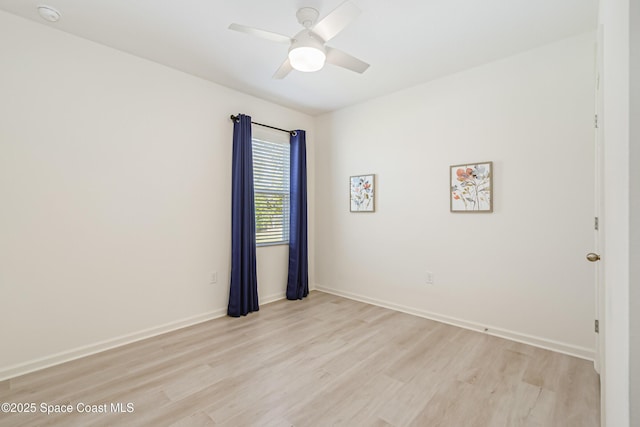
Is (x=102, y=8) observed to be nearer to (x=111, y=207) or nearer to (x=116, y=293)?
(x=111, y=207)

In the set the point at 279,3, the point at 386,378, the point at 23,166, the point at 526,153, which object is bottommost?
the point at 386,378

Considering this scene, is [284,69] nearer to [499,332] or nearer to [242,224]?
[242,224]

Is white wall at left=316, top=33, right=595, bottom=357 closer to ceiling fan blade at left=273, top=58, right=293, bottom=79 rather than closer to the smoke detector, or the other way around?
ceiling fan blade at left=273, top=58, right=293, bottom=79

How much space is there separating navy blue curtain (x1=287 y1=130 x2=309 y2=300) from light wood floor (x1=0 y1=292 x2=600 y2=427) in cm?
111

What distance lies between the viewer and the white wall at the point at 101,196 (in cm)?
220

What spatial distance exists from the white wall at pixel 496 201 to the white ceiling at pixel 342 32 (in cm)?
33

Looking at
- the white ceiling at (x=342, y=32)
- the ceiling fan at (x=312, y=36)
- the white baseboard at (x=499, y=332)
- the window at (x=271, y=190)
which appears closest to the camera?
the ceiling fan at (x=312, y=36)

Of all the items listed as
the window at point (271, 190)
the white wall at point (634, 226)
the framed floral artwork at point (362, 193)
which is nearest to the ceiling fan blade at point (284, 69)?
the window at point (271, 190)

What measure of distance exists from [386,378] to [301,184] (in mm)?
2637

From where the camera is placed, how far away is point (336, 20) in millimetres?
1817

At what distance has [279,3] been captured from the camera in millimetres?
2057

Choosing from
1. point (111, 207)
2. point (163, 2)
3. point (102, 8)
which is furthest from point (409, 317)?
point (102, 8)

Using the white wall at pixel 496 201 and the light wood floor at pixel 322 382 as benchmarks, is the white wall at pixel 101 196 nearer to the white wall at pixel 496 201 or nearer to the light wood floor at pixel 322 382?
the light wood floor at pixel 322 382

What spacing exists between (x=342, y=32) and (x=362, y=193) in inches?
77.0
